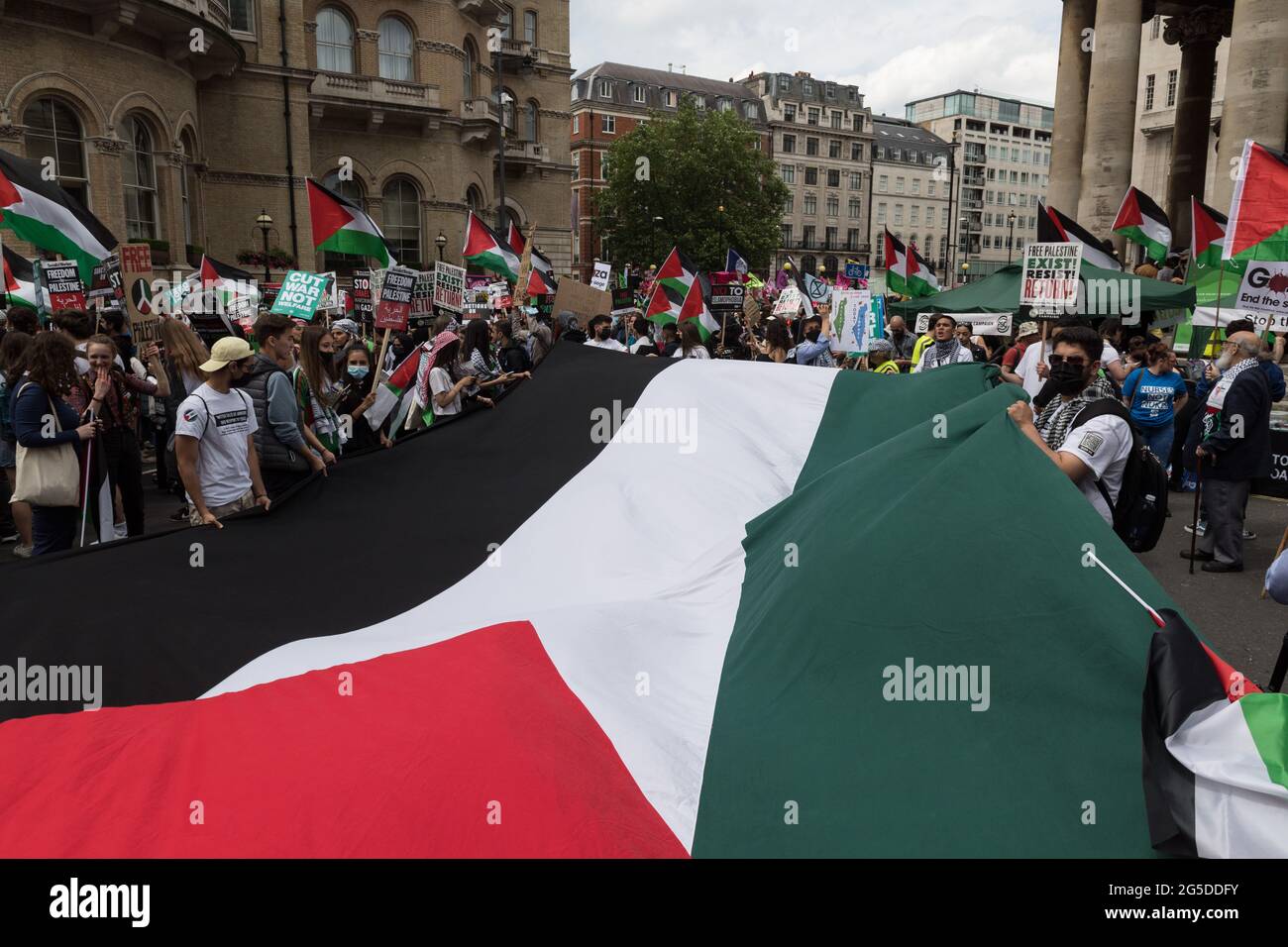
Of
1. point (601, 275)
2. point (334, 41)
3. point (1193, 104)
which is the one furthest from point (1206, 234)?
point (334, 41)

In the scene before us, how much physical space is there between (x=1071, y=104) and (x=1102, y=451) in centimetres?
2415

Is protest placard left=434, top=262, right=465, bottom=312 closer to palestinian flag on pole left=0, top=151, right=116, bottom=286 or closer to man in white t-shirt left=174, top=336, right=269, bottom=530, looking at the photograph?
palestinian flag on pole left=0, top=151, right=116, bottom=286

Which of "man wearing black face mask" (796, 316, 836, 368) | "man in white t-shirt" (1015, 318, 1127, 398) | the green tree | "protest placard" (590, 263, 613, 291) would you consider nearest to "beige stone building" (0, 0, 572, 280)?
"protest placard" (590, 263, 613, 291)

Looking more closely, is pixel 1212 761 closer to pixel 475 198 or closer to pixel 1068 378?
pixel 1068 378

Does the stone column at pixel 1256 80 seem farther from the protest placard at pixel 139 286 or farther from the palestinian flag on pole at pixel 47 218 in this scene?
the palestinian flag on pole at pixel 47 218

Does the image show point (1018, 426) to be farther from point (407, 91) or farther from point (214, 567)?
point (407, 91)

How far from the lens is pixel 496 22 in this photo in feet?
148

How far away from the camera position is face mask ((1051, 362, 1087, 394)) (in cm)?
497

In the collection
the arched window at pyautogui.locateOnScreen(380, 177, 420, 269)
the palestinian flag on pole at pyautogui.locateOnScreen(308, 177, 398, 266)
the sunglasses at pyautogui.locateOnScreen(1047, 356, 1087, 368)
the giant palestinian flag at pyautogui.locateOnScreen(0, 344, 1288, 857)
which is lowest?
the giant palestinian flag at pyautogui.locateOnScreen(0, 344, 1288, 857)

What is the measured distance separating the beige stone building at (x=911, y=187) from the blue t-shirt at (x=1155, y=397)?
3955 inches

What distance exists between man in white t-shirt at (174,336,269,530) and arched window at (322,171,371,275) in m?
33.6

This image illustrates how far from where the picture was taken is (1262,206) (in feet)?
29.7

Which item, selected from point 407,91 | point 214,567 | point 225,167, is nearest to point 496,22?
point 407,91
